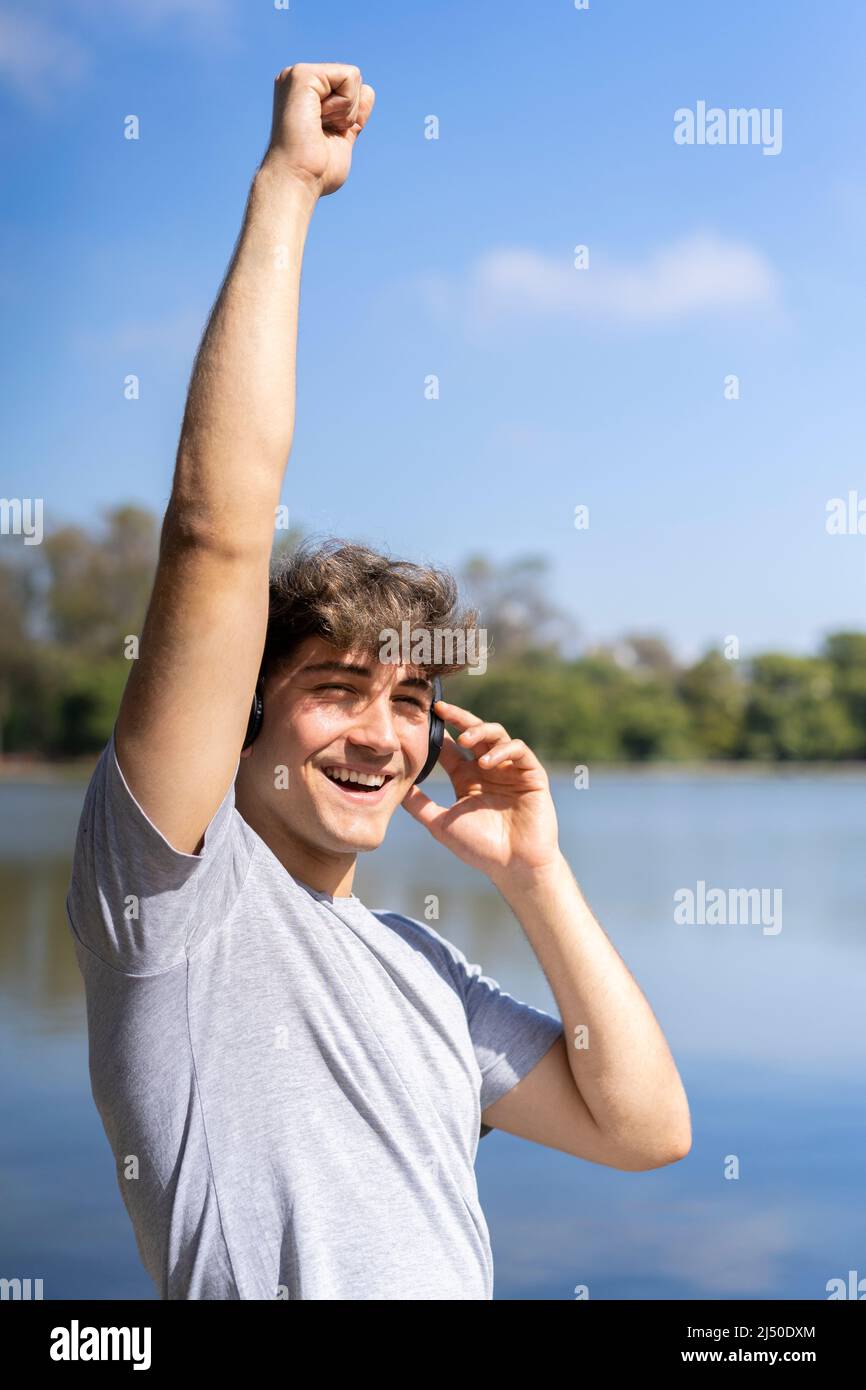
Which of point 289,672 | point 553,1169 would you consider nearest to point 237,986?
point 289,672

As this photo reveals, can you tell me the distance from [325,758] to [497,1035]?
1.56ft

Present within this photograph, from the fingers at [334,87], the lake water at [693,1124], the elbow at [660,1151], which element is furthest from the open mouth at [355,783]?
the lake water at [693,1124]

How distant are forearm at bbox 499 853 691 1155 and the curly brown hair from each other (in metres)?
0.36

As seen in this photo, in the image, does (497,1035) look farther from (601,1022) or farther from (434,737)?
(434,737)

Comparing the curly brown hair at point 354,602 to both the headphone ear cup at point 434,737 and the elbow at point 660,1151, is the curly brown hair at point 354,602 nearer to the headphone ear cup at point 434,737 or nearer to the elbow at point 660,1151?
the headphone ear cup at point 434,737

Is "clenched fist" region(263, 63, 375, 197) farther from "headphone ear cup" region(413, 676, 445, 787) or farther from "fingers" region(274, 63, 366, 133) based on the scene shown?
"headphone ear cup" region(413, 676, 445, 787)

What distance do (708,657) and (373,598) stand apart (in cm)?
4525

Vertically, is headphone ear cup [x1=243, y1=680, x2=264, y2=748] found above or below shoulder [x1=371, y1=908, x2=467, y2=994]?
above

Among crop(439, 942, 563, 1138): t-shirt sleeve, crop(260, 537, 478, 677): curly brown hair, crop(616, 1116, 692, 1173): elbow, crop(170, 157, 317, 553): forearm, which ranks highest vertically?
crop(170, 157, 317, 553): forearm

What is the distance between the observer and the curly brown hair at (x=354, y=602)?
1757 mm

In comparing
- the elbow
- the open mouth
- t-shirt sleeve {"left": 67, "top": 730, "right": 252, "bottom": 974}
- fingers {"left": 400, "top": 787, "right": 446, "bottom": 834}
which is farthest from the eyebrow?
the elbow

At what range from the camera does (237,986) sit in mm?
1509

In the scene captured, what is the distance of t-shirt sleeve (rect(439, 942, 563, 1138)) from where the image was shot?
1.87 metres
